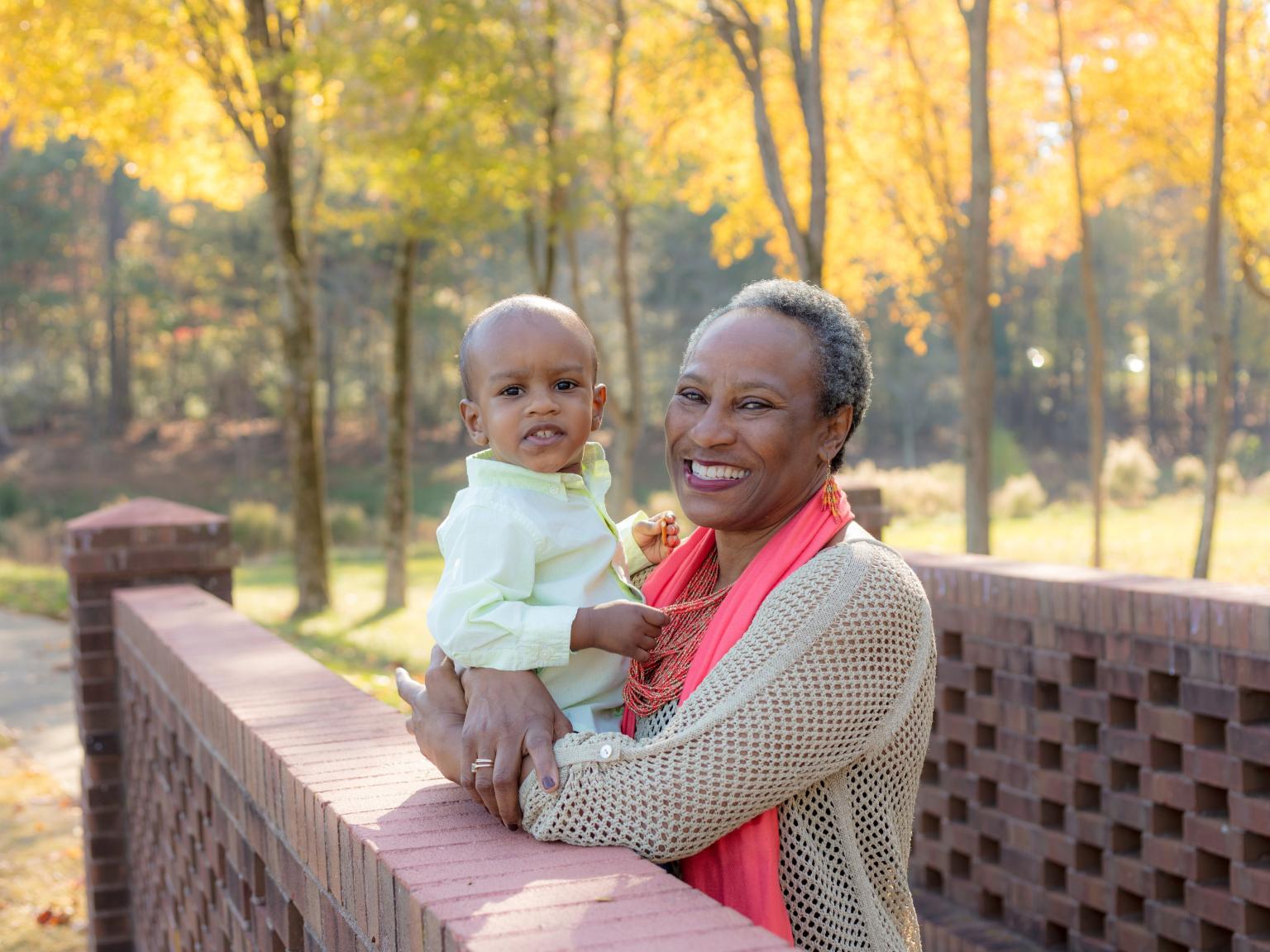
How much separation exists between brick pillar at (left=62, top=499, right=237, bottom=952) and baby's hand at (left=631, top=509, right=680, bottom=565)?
10.3ft

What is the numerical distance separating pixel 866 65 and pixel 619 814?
58.3 ft

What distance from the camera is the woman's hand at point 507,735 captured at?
2221mm

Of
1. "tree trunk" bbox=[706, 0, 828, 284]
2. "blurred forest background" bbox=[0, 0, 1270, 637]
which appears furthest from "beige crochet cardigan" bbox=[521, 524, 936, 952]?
"blurred forest background" bbox=[0, 0, 1270, 637]

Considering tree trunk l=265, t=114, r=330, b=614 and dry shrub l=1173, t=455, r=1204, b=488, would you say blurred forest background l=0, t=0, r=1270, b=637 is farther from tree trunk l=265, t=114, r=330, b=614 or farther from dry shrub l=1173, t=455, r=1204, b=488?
dry shrub l=1173, t=455, r=1204, b=488

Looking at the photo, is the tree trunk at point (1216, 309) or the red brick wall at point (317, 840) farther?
the tree trunk at point (1216, 309)

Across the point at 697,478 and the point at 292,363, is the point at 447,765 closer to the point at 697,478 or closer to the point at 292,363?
the point at 697,478

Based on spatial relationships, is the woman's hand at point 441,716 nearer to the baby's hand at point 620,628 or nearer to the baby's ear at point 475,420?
the baby's hand at point 620,628

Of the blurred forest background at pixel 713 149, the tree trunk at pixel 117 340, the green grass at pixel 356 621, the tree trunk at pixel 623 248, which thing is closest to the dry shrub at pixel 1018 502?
the blurred forest background at pixel 713 149

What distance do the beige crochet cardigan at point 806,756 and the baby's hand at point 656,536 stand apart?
812 mm

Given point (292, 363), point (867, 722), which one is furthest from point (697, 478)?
point (292, 363)

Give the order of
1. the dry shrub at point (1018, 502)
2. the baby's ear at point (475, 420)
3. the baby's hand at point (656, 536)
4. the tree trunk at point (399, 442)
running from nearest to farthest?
the baby's ear at point (475, 420) → the baby's hand at point (656, 536) → the tree trunk at point (399, 442) → the dry shrub at point (1018, 502)

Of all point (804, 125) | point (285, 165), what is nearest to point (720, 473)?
point (804, 125)

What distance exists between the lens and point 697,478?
2.48 metres

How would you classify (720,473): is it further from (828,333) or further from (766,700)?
(766,700)
